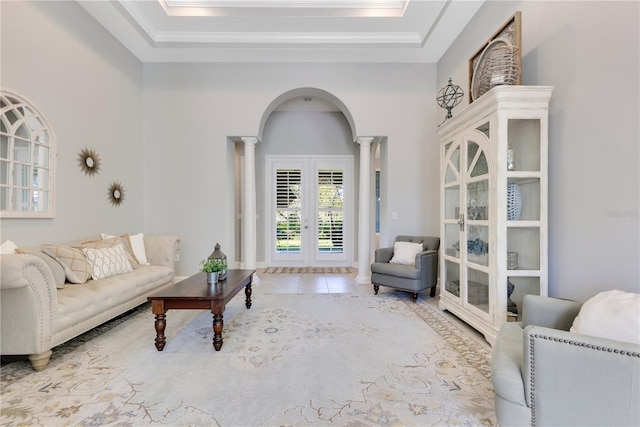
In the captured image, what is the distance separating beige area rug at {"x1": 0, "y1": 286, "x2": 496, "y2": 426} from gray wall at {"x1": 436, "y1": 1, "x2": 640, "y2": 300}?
107 centimetres

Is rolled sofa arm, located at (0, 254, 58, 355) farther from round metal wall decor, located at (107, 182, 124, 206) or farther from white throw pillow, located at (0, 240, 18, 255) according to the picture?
round metal wall decor, located at (107, 182, 124, 206)

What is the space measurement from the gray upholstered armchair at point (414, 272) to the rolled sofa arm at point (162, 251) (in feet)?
9.34

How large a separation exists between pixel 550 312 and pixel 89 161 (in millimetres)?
4837

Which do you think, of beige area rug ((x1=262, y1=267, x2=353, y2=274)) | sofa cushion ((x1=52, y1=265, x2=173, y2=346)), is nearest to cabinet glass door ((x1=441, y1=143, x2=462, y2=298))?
beige area rug ((x1=262, y1=267, x2=353, y2=274))

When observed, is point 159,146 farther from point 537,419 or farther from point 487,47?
point 537,419

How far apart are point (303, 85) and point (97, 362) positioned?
4.26m

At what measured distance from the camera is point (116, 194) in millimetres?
4086

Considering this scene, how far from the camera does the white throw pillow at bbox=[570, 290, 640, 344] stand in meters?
1.33

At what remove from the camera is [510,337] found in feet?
5.74

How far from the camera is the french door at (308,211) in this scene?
20.8 feet

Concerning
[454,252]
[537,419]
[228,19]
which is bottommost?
[537,419]

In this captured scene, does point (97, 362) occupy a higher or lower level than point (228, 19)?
lower

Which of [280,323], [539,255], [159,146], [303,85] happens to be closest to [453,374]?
[539,255]

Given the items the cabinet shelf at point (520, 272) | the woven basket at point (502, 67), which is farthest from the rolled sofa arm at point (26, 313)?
the woven basket at point (502, 67)
